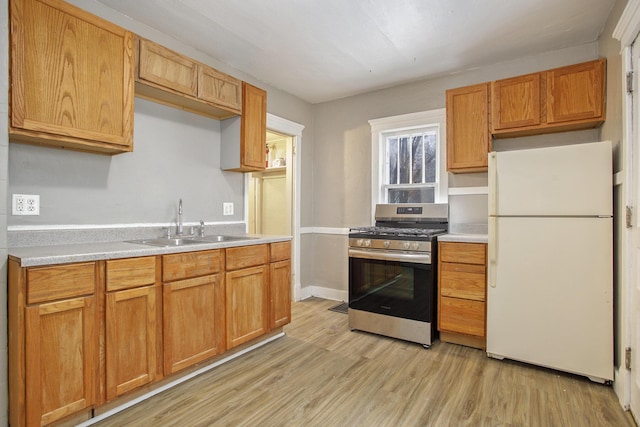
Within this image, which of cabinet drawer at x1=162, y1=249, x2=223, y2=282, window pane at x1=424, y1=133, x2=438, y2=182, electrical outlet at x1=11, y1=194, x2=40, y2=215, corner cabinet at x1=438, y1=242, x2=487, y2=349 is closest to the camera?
electrical outlet at x1=11, y1=194, x2=40, y2=215

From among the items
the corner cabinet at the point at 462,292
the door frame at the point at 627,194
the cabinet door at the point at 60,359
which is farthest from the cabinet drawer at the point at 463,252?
the cabinet door at the point at 60,359

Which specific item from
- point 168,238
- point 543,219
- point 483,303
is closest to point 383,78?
point 543,219

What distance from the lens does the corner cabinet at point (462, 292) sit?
8.85 ft

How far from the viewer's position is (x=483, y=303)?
2.68m

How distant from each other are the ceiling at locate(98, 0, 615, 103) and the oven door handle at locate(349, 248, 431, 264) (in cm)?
180

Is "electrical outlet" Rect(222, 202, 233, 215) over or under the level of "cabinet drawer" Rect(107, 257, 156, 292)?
over

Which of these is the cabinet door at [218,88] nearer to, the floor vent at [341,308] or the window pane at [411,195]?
the window pane at [411,195]

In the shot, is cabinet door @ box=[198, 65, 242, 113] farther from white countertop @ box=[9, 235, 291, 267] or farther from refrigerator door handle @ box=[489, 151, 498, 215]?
refrigerator door handle @ box=[489, 151, 498, 215]

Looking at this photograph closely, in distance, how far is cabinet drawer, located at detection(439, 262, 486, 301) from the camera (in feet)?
8.86

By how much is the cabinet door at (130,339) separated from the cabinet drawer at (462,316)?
221 cm

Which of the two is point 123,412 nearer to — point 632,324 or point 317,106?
point 632,324

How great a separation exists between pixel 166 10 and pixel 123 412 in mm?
2617

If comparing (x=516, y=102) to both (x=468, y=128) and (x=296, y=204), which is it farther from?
(x=296, y=204)

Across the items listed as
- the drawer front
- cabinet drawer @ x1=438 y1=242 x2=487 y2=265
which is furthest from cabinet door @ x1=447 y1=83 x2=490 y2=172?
the drawer front
